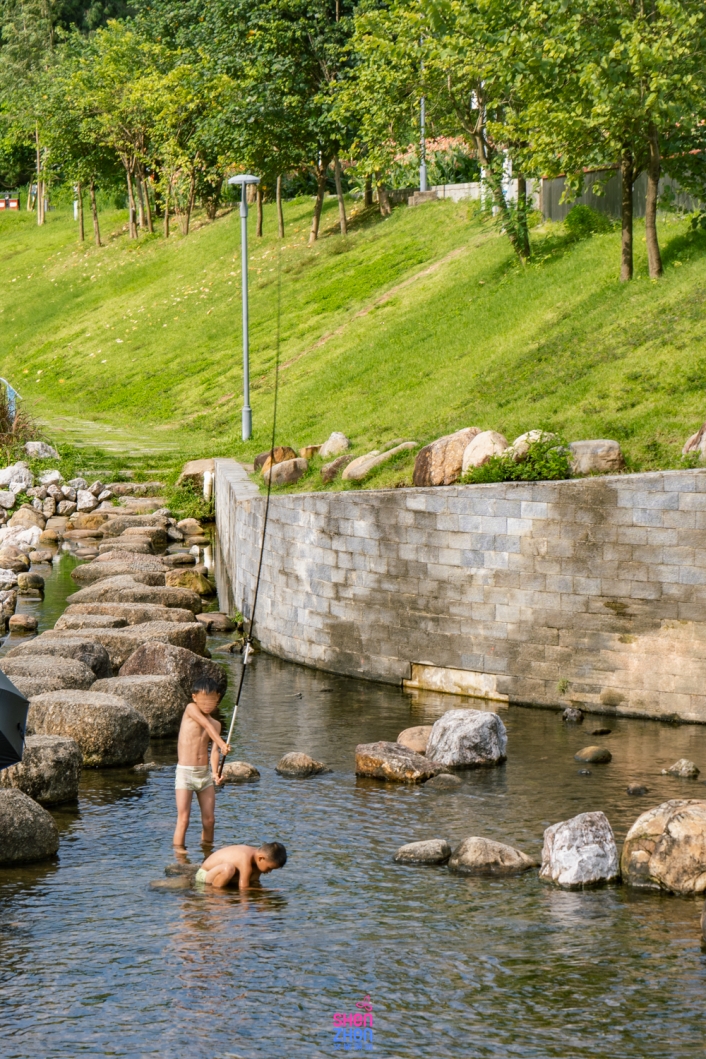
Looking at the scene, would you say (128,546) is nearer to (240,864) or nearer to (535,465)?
(535,465)

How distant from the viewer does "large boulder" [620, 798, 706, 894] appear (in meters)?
9.67

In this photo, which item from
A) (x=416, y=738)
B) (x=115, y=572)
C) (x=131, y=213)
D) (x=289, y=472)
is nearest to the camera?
(x=416, y=738)

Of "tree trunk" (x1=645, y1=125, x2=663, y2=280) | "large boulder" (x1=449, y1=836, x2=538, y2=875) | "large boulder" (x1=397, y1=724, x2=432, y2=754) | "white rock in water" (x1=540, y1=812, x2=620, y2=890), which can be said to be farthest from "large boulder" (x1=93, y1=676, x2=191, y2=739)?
"tree trunk" (x1=645, y1=125, x2=663, y2=280)

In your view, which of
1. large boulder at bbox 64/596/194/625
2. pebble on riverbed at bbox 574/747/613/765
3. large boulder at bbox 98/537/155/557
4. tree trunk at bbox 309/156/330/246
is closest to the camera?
pebble on riverbed at bbox 574/747/613/765

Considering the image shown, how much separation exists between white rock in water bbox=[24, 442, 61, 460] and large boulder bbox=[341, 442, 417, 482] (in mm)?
14681

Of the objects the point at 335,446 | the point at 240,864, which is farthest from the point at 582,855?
the point at 335,446

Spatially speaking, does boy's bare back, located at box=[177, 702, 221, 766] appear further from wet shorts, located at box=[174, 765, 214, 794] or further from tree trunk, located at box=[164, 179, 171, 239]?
tree trunk, located at box=[164, 179, 171, 239]

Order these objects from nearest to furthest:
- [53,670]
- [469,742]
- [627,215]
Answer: [469,742], [53,670], [627,215]

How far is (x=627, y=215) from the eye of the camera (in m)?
24.5

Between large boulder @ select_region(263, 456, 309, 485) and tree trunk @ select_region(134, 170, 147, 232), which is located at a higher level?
tree trunk @ select_region(134, 170, 147, 232)

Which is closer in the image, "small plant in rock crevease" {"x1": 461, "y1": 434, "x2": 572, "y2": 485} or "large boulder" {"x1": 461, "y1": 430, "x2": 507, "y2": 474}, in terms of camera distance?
"small plant in rock crevease" {"x1": 461, "y1": 434, "x2": 572, "y2": 485}

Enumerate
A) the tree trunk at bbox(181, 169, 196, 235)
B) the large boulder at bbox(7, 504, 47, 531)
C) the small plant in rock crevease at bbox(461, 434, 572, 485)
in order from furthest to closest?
1. the tree trunk at bbox(181, 169, 196, 235)
2. the large boulder at bbox(7, 504, 47, 531)
3. the small plant in rock crevease at bbox(461, 434, 572, 485)

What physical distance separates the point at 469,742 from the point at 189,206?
46.1m

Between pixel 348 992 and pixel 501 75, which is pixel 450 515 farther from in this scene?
pixel 501 75
